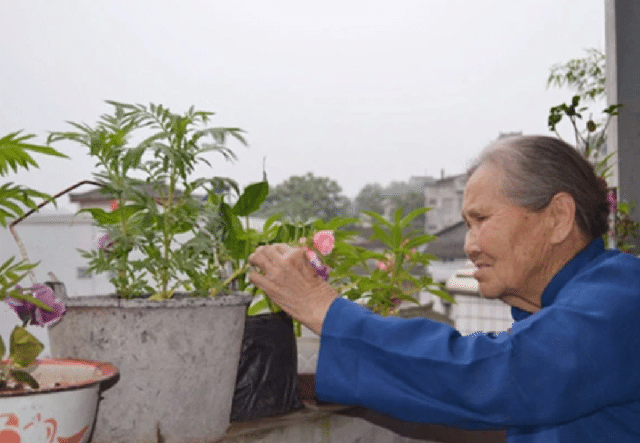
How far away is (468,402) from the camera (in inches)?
27.4

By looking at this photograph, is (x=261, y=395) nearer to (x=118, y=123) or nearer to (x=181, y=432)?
(x=181, y=432)

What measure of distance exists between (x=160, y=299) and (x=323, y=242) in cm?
29

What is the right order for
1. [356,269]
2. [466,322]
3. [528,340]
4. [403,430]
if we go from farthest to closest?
1. [466,322]
2. [356,269]
3. [403,430]
4. [528,340]

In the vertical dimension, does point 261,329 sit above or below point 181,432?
above

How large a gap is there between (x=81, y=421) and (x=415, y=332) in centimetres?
40

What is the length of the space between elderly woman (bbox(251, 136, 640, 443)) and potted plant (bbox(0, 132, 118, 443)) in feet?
0.83

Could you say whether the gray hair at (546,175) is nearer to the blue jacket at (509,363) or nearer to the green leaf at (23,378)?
the blue jacket at (509,363)

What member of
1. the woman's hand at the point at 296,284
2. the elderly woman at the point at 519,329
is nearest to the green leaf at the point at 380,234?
the elderly woman at the point at 519,329

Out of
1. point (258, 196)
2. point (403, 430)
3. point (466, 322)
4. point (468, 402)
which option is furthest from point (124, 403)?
point (466, 322)

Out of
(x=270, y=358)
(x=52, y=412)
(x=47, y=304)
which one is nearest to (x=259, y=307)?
(x=270, y=358)

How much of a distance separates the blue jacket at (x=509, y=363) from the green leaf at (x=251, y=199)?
1.30ft

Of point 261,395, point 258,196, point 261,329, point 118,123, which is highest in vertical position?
point 118,123

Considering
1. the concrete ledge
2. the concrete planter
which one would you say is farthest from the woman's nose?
the concrete ledge

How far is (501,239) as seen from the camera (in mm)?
880
